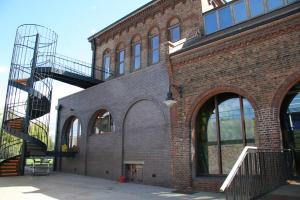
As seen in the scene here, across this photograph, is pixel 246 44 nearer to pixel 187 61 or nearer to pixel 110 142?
pixel 187 61

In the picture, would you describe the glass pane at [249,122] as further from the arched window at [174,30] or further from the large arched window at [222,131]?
the arched window at [174,30]

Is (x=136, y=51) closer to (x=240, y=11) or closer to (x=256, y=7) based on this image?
(x=240, y=11)

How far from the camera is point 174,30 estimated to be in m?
16.4

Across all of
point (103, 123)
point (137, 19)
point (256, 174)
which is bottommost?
point (256, 174)

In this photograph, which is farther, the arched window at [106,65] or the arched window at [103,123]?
the arched window at [106,65]

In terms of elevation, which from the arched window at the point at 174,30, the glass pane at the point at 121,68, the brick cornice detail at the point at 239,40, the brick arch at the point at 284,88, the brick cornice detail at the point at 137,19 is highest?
the brick cornice detail at the point at 137,19

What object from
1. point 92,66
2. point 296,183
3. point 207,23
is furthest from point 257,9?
point 92,66

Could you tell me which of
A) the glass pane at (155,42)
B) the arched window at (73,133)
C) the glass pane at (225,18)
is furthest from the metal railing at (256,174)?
the arched window at (73,133)

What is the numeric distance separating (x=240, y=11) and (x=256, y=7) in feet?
2.61

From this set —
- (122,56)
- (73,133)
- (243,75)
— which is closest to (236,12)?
(243,75)

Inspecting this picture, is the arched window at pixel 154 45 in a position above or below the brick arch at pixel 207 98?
above

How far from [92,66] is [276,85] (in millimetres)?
15279

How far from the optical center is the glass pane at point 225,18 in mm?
13680

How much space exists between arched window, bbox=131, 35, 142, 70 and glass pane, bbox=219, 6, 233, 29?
6110 mm
